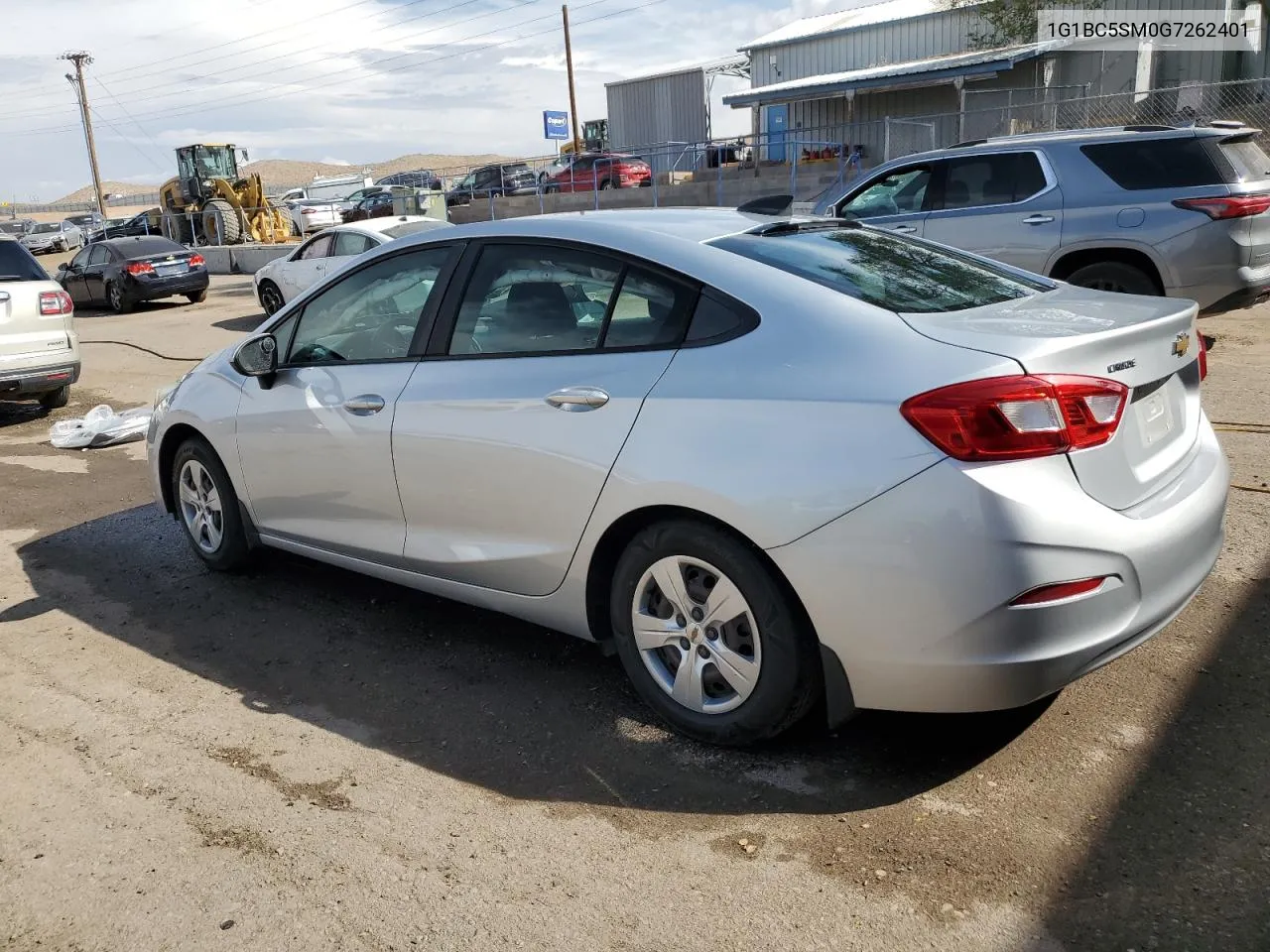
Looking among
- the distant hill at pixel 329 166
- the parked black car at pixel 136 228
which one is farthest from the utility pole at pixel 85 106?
the distant hill at pixel 329 166

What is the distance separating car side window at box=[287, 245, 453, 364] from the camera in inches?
171

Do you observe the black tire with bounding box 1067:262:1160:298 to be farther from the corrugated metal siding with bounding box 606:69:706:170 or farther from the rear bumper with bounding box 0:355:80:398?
the corrugated metal siding with bounding box 606:69:706:170

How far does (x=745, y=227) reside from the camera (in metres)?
3.94

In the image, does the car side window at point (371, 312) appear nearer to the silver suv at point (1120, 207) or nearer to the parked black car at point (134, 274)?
the silver suv at point (1120, 207)

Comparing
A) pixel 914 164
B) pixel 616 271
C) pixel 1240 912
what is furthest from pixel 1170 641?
pixel 914 164

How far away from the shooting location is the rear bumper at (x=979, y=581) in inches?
110

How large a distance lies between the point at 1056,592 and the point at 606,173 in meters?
28.6

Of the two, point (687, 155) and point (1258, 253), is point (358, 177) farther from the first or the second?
point (1258, 253)

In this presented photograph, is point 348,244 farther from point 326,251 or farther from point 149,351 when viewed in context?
point 149,351

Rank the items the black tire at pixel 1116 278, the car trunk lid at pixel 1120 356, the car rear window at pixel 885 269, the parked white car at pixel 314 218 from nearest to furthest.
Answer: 1. the car trunk lid at pixel 1120 356
2. the car rear window at pixel 885 269
3. the black tire at pixel 1116 278
4. the parked white car at pixel 314 218

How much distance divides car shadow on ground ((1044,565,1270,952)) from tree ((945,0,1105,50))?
31179 millimetres

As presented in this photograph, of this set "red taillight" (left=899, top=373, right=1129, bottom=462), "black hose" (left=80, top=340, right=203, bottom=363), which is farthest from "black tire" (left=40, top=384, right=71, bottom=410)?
"red taillight" (left=899, top=373, right=1129, bottom=462)

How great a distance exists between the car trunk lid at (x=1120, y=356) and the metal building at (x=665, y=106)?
3724 cm

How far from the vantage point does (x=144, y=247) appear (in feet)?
69.4
